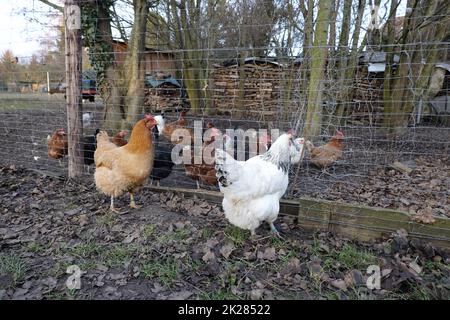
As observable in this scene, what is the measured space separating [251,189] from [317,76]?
6.51 ft

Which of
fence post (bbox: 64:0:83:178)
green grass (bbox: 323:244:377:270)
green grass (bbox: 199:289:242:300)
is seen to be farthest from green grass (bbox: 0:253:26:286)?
green grass (bbox: 323:244:377:270)

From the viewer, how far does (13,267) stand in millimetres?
2605

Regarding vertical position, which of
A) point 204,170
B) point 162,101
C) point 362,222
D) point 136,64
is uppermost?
point 136,64

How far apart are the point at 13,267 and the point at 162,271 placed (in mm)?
1322

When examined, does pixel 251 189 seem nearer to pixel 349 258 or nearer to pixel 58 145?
pixel 349 258

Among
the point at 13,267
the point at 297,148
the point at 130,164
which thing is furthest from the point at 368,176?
→ the point at 13,267

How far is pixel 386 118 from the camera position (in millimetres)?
8211

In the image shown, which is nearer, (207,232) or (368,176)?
(207,232)

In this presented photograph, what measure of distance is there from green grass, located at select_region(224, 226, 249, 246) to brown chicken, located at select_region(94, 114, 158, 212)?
1.33m

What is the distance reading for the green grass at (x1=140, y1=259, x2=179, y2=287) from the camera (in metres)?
2.47

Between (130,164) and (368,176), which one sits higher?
(130,164)

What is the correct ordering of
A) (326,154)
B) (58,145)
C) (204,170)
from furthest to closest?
(58,145), (326,154), (204,170)

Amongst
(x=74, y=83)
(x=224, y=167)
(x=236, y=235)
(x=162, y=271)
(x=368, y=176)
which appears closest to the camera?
(x=162, y=271)

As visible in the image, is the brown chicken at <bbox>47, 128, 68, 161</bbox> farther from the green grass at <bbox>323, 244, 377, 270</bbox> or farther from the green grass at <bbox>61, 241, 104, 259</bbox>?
the green grass at <bbox>323, 244, 377, 270</bbox>
